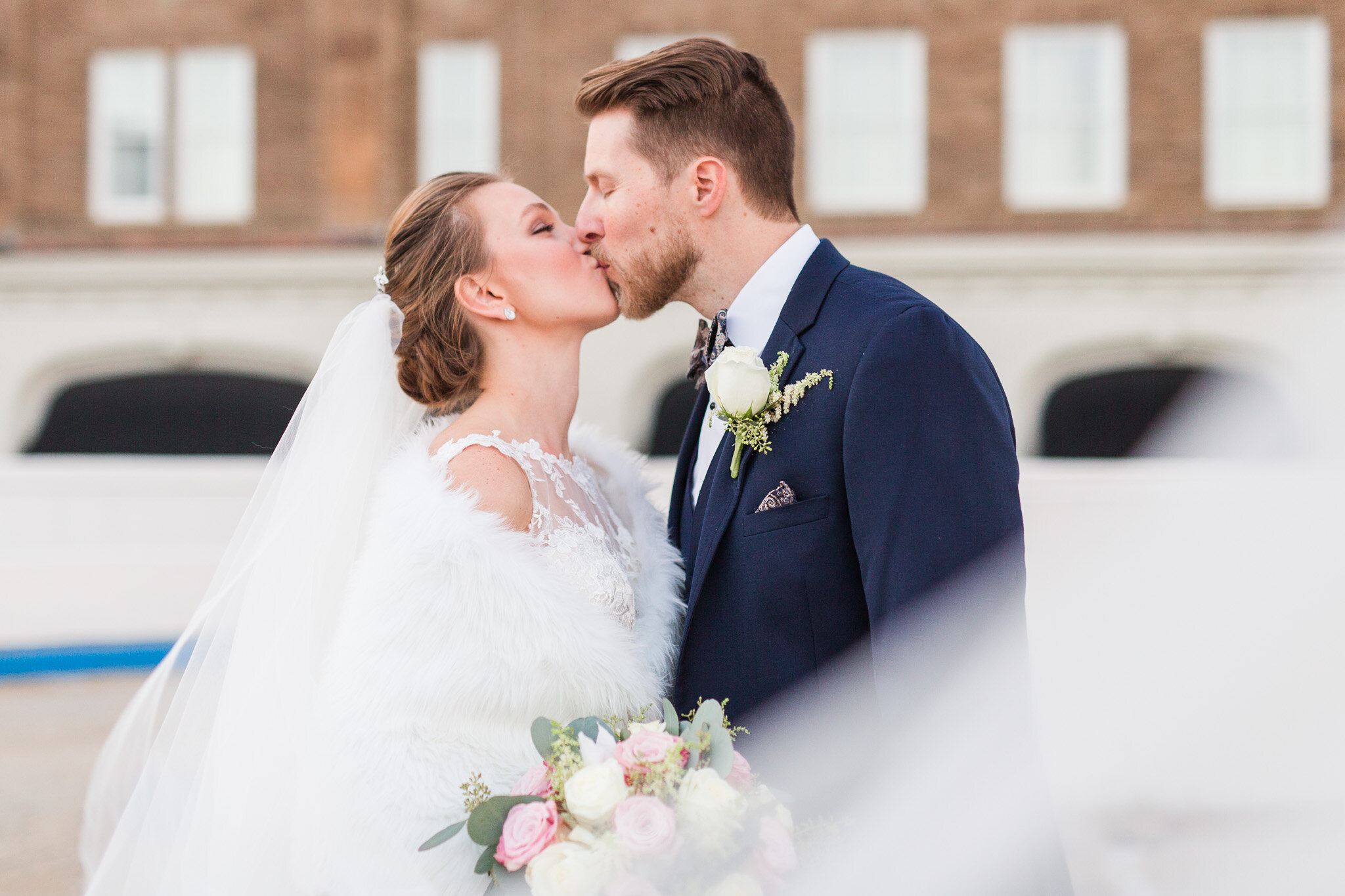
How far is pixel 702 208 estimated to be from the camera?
8.81 ft

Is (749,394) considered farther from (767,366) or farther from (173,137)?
(173,137)

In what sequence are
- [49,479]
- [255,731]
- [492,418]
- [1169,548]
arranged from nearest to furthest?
[255,731], [492,418], [1169,548], [49,479]

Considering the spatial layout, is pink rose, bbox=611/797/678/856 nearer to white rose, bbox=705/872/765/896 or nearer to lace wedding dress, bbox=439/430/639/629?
white rose, bbox=705/872/765/896

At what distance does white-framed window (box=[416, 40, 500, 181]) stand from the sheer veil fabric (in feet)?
34.0

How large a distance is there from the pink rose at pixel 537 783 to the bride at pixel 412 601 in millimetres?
257

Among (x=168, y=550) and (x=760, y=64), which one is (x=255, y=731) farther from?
(x=168, y=550)

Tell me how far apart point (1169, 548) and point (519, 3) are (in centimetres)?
974

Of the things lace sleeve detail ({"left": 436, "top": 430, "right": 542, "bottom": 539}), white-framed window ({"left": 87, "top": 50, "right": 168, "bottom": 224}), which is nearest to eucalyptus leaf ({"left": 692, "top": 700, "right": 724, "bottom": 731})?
lace sleeve detail ({"left": 436, "top": 430, "right": 542, "bottom": 539})

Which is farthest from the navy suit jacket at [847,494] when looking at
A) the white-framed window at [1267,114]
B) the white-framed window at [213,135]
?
Answer: the white-framed window at [213,135]

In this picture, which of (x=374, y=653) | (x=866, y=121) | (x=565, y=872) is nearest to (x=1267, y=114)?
(x=866, y=121)

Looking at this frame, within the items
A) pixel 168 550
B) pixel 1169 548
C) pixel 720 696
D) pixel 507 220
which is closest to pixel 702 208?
pixel 507 220

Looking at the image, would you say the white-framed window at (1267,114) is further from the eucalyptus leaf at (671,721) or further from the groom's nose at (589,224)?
the eucalyptus leaf at (671,721)

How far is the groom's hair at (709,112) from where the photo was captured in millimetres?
2668

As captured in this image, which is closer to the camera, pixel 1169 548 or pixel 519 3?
pixel 1169 548
